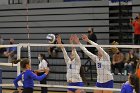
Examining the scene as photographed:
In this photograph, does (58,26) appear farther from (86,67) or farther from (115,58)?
(115,58)

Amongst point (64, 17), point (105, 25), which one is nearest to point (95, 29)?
point (105, 25)

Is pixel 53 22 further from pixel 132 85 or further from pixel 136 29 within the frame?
pixel 132 85

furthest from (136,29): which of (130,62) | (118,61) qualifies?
(130,62)

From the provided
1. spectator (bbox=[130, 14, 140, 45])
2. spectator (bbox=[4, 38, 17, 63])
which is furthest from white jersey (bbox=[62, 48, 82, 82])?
spectator (bbox=[4, 38, 17, 63])

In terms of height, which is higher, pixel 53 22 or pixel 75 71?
pixel 53 22

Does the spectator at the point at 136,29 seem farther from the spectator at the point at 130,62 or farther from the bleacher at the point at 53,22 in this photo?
the bleacher at the point at 53,22

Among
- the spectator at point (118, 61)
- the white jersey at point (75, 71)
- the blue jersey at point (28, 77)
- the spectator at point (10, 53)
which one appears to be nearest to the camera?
the blue jersey at point (28, 77)

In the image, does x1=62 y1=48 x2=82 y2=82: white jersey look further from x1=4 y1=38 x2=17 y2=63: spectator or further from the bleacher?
x1=4 y1=38 x2=17 y2=63: spectator

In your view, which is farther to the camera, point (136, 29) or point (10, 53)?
point (10, 53)

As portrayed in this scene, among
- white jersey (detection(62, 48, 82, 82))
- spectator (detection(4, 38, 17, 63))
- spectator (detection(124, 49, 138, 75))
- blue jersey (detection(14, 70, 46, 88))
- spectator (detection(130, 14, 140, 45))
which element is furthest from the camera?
spectator (detection(4, 38, 17, 63))

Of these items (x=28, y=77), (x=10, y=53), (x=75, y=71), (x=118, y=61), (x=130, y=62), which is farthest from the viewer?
(x=10, y=53)

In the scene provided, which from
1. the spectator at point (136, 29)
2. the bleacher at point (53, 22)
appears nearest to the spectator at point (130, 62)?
the spectator at point (136, 29)

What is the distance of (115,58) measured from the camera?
14602mm

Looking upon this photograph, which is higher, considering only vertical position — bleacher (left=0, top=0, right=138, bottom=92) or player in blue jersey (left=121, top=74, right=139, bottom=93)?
bleacher (left=0, top=0, right=138, bottom=92)
